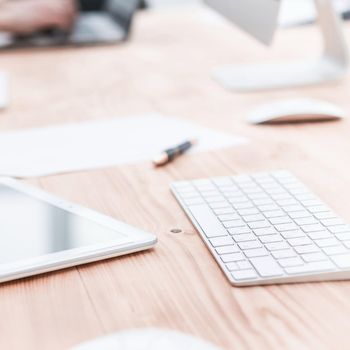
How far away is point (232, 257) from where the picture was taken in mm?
597

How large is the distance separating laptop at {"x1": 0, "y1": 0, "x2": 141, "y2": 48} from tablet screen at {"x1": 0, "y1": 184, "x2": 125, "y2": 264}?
1008 mm

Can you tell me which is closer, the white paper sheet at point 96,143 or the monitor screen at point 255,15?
A: the white paper sheet at point 96,143

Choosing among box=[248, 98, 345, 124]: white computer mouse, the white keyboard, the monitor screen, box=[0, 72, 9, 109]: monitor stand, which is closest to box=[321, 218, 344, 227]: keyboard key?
the white keyboard

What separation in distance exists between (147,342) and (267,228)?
0.24 meters

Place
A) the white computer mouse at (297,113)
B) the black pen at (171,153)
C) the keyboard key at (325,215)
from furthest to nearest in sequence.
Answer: the white computer mouse at (297,113)
the black pen at (171,153)
the keyboard key at (325,215)

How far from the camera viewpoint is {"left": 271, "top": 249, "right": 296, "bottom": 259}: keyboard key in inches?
23.2

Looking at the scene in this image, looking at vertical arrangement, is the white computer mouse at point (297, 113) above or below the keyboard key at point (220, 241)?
below

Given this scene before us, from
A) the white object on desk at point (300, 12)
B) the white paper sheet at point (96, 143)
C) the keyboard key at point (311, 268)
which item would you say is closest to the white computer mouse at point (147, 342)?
the keyboard key at point (311, 268)

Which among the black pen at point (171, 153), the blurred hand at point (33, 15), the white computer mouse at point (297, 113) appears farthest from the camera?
the blurred hand at point (33, 15)

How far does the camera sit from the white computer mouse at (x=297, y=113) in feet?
3.25

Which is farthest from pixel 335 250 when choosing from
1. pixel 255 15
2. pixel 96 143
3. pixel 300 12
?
pixel 300 12

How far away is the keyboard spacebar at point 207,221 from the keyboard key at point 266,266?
64 mm

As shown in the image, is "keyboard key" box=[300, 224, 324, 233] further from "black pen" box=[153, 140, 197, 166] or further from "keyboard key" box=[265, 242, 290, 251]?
"black pen" box=[153, 140, 197, 166]

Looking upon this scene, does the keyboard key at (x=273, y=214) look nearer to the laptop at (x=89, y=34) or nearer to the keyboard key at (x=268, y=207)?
the keyboard key at (x=268, y=207)
